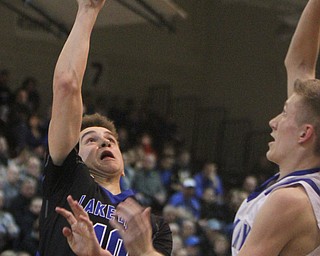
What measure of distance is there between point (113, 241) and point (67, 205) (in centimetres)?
24

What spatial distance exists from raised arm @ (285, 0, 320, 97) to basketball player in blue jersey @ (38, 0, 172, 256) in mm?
880

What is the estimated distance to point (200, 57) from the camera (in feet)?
65.0

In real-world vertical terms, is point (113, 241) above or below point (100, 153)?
below

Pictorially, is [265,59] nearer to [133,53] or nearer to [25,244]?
[133,53]

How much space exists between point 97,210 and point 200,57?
51.4 feet

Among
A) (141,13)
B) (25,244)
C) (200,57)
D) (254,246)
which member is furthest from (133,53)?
(254,246)

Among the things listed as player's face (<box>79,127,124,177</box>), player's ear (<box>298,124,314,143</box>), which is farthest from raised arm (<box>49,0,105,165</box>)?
player's ear (<box>298,124,314,143</box>)

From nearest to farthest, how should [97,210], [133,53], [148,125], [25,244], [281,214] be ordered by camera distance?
[281,214]
[97,210]
[25,244]
[148,125]
[133,53]

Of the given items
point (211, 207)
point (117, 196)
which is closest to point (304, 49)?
point (117, 196)

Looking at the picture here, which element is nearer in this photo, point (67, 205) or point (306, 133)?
point (306, 133)

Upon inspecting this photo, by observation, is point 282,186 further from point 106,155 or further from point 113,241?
point 106,155

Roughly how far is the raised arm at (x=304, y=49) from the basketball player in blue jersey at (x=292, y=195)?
654 millimetres

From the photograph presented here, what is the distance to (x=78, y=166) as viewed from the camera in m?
4.25

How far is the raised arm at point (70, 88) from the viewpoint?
4008 mm
